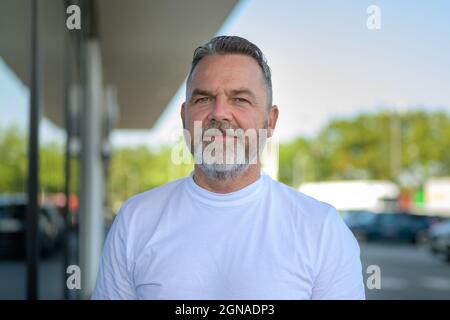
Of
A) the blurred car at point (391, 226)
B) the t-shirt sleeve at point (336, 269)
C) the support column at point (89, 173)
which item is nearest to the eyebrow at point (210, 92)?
the t-shirt sleeve at point (336, 269)

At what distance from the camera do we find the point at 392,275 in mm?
12492

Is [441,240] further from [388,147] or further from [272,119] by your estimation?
[388,147]

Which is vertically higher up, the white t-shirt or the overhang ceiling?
the overhang ceiling

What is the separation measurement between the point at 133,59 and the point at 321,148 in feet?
88.5

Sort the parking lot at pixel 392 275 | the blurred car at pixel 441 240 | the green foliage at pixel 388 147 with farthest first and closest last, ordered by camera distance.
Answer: the green foliage at pixel 388 147 → the blurred car at pixel 441 240 → the parking lot at pixel 392 275

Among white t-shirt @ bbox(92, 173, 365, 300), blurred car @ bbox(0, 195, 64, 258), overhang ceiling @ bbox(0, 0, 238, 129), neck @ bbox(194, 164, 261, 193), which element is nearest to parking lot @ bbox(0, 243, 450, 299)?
blurred car @ bbox(0, 195, 64, 258)

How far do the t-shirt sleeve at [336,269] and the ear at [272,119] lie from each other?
0.26 metres

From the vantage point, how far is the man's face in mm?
1525

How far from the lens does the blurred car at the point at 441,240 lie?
54.6ft

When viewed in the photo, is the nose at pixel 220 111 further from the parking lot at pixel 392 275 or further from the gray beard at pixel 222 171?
the parking lot at pixel 392 275

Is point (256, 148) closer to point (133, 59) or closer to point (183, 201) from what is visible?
point (183, 201)

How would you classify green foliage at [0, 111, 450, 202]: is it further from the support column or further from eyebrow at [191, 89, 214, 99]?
eyebrow at [191, 89, 214, 99]

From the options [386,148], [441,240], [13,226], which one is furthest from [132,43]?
[386,148]

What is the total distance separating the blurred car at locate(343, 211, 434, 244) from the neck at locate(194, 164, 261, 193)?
860 inches
